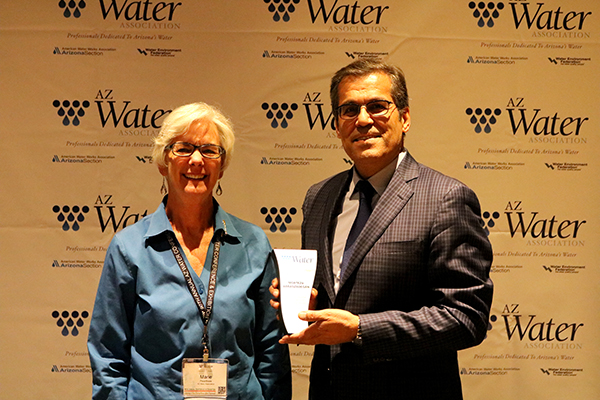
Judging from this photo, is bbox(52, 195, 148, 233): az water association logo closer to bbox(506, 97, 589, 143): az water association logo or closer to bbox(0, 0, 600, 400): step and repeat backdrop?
bbox(0, 0, 600, 400): step and repeat backdrop

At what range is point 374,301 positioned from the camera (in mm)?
1977

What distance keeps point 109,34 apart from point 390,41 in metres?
1.83

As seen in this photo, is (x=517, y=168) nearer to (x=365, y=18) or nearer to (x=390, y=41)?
(x=390, y=41)

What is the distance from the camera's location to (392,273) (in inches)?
77.4

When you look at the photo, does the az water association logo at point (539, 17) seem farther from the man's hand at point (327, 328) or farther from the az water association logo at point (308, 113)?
the man's hand at point (327, 328)

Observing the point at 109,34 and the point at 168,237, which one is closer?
the point at 168,237

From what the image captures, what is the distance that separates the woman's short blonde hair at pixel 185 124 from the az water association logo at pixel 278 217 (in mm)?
1343

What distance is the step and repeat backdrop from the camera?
3533 millimetres

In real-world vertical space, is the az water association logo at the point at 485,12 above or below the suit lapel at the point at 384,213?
above

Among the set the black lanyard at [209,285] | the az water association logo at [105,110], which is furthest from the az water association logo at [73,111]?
the black lanyard at [209,285]

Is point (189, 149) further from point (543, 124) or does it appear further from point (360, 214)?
point (543, 124)

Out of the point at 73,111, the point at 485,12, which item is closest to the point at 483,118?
the point at 485,12

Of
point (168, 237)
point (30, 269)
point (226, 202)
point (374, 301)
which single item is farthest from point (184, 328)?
point (30, 269)

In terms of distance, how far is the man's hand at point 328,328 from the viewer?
181cm
